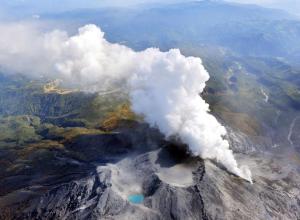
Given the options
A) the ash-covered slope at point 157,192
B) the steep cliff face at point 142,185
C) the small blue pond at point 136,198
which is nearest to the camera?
the ash-covered slope at point 157,192

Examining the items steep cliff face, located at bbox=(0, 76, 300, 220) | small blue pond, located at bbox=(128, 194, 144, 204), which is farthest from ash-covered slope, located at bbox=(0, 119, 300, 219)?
small blue pond, located at bbox=(128, 194, 144, 204)

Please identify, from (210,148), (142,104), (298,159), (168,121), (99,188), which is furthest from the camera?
(298,159)

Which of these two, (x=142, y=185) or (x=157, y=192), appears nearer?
(x=157, y=192)

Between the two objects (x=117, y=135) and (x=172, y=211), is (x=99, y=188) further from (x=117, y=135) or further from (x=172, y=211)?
(x=117, y=135)

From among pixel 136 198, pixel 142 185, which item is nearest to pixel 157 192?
pixel 136 198

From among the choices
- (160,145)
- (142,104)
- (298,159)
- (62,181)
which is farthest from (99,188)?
(298,159)

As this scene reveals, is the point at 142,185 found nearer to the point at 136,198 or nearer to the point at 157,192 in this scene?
the point at 136,198

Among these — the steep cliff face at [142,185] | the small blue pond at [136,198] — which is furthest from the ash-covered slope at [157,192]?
the small blue pond at [136,198]

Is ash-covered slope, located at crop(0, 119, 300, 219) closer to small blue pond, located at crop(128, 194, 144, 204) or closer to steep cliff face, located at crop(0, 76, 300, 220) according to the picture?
steep cliff face, located at crop(0, 76, 300, 220)

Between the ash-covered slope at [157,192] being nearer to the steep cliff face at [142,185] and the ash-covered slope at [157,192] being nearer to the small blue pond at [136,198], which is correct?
the steep cliff face at [142,185]
